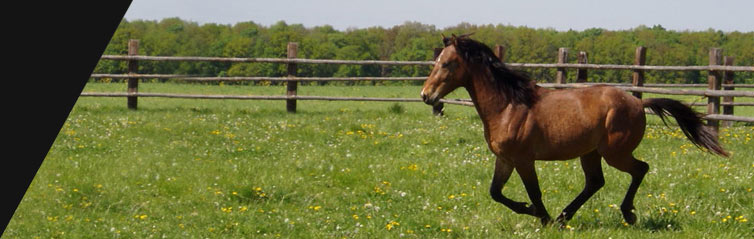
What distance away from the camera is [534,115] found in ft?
20.0

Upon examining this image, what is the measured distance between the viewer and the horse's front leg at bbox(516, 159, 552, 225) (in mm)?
6109

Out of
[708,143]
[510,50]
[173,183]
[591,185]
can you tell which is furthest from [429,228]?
[510,50]

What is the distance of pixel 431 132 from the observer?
1344 centimetres

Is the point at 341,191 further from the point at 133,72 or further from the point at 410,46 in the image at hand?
the point at 410,46

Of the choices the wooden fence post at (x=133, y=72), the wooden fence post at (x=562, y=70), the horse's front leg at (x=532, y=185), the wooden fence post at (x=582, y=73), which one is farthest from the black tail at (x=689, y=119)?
the wooden fence post at (x=133, y=72)

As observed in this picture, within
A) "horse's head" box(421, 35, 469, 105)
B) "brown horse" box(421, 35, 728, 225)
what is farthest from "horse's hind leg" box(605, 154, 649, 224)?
"horse's head" box(421, 35, 469, 105)

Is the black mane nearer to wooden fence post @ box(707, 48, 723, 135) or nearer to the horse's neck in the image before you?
the horse's neck

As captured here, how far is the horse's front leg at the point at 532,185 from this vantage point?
611 cm

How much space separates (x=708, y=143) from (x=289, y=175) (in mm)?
4357

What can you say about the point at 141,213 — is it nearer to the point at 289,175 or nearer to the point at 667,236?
the point at 289,175

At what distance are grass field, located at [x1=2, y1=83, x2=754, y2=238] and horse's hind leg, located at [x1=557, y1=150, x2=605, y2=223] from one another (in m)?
0.18

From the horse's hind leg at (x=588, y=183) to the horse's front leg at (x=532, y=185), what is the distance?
5.0 inches

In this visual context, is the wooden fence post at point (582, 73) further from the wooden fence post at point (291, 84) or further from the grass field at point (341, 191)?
the wooden fence post at point (291, 84)

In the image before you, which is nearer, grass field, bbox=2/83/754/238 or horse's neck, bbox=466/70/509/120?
horse's neck, bbox=466/70/509/120
